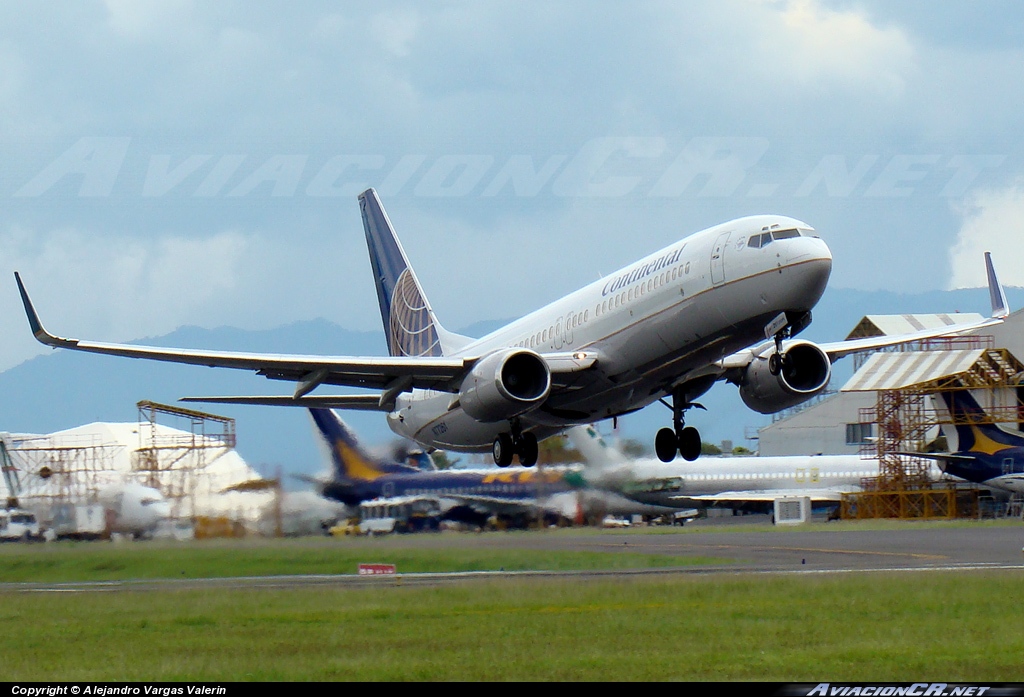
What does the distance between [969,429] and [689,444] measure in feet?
124

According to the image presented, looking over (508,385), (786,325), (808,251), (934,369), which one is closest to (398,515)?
(508,385)

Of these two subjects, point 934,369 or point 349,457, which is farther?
point 934,369

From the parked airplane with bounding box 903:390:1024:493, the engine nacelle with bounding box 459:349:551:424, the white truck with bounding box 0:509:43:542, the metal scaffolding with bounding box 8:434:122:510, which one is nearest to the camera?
the engine nacelle with bounding box 459:349:551:424

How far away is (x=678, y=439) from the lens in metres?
29.8

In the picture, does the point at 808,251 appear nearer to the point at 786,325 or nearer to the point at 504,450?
the point at 786,325

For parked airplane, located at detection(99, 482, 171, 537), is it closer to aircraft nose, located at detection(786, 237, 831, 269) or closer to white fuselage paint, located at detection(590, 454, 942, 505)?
aircraft nose, located at detection(786, 237, 831, 269)

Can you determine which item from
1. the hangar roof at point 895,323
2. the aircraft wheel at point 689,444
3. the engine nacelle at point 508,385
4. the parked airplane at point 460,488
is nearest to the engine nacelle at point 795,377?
the aircraft wheel at point 689,444

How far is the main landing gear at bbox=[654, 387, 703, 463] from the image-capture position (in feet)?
96.6

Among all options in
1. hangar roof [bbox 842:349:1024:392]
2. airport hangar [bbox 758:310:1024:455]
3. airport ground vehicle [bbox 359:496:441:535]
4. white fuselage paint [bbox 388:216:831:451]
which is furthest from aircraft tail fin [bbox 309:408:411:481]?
airport hangar [bbox 758:310:1024:455]

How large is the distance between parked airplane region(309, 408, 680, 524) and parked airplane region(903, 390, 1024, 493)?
2176cm

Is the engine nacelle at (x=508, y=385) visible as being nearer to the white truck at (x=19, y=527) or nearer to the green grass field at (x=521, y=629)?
the green grass field at (x=521, y=629)

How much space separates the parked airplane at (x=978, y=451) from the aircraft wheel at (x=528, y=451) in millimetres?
36978

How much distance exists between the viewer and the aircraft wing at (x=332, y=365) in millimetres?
26328
